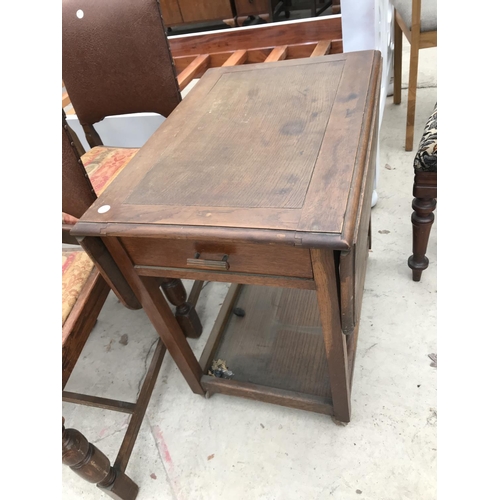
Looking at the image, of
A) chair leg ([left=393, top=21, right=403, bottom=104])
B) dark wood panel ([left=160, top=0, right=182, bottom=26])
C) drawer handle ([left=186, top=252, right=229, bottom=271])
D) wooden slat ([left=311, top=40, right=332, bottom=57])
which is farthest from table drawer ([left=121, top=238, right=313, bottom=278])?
dark wood panel ([left=160, top=0, right=182, bottom=26])

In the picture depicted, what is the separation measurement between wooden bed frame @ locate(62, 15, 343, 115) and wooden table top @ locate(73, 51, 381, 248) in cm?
55

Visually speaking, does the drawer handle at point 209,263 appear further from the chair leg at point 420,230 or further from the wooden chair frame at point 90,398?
the chair leg at point 420,230

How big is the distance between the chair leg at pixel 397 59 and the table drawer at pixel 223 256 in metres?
2.02

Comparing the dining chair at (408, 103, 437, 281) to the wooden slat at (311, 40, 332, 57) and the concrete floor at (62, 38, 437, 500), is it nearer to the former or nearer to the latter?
the concrete floor at (62, 38, 437, 500)

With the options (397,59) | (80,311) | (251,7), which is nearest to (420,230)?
(80,311)

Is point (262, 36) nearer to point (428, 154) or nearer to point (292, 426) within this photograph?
point (428, 154)

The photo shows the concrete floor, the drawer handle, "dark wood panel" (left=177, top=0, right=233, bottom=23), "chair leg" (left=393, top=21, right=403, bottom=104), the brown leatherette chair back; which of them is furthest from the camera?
"dark wood panel" (left=177, top=0, right=233, bottom=23)

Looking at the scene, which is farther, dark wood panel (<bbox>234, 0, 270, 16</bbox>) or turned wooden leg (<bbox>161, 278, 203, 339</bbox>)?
dark wood panel (<bbox>234, 0, 270, 16</bbox>)

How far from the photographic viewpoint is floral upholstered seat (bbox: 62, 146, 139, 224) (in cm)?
142

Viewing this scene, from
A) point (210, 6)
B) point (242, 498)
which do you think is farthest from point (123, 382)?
point (210, 6)

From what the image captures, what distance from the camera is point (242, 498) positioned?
1116mm
